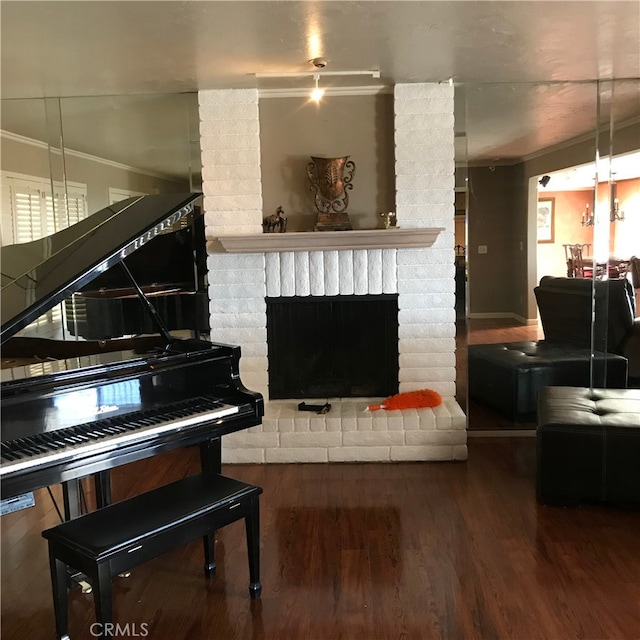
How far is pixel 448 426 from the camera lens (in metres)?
3.96

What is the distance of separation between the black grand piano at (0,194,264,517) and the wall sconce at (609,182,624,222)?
289 cm

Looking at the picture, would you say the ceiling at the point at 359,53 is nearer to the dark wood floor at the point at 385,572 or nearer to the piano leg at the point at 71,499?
the piano leg at the point at 71,499

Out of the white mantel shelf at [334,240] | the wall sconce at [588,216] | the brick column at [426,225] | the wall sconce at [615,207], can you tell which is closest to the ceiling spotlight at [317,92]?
the brick column at [426,225]

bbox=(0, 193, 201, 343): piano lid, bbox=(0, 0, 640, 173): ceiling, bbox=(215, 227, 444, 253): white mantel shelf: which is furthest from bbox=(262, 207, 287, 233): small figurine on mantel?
bbox=(0, 193, 201, 343): piano lid

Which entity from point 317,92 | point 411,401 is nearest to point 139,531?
point 411,401

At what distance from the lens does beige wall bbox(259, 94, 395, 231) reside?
13.7 feet

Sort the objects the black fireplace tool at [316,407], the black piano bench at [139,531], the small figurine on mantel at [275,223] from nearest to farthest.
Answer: the black piano bench at [139,531] → the black fireplace tool at [316,407] → the small figurine on mantel at [275,223]

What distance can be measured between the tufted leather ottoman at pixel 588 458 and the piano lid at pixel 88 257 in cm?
214

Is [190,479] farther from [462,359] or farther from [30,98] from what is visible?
[30,98]

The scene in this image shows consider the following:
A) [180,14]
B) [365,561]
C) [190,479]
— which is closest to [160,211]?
[180,14]

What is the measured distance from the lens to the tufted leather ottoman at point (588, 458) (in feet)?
10.2

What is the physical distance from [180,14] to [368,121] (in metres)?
1.76

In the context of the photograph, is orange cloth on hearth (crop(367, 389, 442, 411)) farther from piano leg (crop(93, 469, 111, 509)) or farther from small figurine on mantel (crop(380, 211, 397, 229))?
piano leg (crop(93, 469, 111, 509))

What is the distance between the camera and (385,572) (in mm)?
2682
